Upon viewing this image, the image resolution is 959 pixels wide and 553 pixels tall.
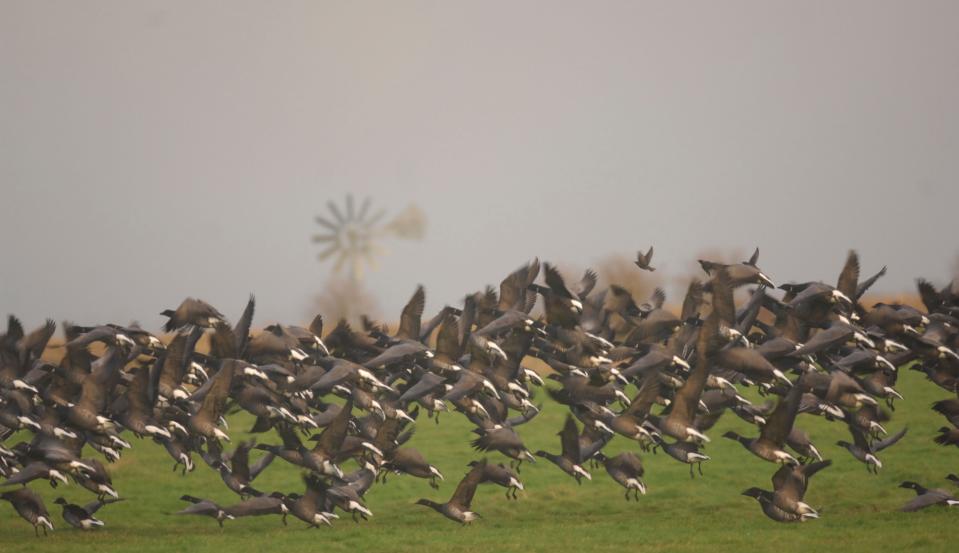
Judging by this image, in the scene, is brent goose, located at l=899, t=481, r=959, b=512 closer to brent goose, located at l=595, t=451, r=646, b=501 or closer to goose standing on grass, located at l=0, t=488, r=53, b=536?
brent goose, located at l=595, t=451, r=646, b=501

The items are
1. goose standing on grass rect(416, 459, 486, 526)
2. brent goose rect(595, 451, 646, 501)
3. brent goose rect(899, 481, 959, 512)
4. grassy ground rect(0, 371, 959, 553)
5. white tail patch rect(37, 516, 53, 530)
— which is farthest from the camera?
brent goose rect(899, 481, 959, 512)

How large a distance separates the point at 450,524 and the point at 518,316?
10.0 m

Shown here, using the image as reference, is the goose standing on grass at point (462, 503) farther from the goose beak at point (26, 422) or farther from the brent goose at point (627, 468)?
the goose beak at point (26, 422)

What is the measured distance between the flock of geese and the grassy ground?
3.12 meters

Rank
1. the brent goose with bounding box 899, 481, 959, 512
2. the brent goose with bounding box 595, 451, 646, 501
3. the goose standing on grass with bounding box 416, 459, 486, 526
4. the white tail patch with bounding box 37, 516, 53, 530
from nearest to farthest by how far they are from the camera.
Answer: the goose standing on grass with bounding box 416, 459, 486, 526 → the brent goose with bounding box 595, 451, 646, 501 → the white tail patch with bounding box 37, 516, 53, 530 → the brent goose with bounding box 899, 481, 959, 512

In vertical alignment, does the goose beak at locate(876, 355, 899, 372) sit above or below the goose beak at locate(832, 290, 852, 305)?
below

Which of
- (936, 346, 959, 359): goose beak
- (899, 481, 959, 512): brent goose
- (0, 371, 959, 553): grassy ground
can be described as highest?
(936, 346, 959, 359): goose beak


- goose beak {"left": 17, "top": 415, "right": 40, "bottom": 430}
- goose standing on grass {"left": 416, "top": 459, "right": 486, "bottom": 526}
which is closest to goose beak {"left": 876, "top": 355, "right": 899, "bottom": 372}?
goose standing on grass {"left": 416, "top": 459, "right": 486, "bottom": 526}

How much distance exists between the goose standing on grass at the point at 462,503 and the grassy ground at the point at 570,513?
0.43 m

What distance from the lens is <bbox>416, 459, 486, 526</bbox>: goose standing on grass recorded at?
29.8 metres

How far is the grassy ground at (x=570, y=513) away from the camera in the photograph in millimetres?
31234

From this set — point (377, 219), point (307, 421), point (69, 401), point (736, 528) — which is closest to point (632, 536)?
point (736, 528)

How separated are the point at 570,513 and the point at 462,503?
19.6 ft

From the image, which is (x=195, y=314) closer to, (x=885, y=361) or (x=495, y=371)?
(x=495, y=371)
